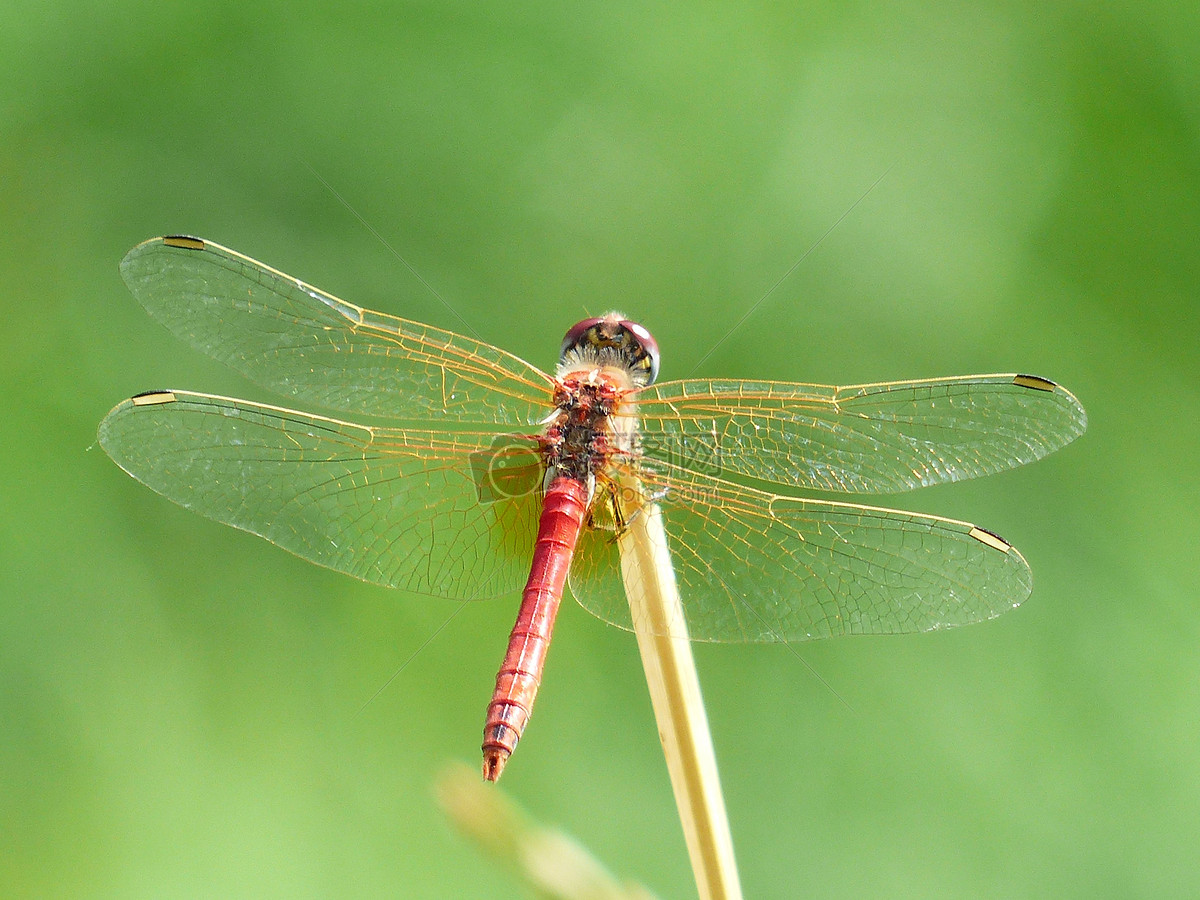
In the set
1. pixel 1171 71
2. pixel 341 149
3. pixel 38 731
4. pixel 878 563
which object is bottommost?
pixel 38 731

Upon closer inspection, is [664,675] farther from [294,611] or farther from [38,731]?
[38,731]

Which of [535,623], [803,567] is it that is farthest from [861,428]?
[535,623]

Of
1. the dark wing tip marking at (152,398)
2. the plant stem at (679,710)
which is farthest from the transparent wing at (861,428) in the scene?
the dark wing tip marking at (152,398)

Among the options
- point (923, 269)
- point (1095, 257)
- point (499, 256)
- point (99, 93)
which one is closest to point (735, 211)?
point (923, 269)

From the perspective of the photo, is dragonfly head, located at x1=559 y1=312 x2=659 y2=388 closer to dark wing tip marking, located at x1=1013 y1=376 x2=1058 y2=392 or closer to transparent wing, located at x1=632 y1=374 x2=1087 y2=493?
transparent wing, located at x1=632 y1=374 x2=1087 y2=493

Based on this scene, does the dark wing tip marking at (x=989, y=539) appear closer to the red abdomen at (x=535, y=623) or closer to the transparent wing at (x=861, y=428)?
the transparent wing at (x=861, y=428)

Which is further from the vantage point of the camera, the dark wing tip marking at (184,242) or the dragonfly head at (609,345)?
the dragonfly head at (609,345)
